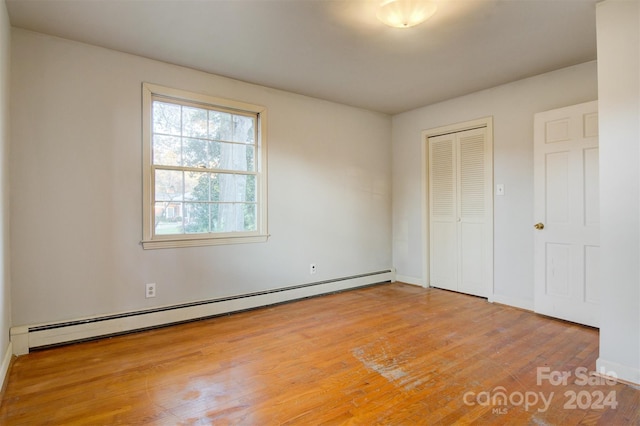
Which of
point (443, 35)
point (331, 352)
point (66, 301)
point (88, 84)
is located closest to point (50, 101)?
point (88, 84)

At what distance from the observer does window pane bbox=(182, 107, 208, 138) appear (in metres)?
3.31

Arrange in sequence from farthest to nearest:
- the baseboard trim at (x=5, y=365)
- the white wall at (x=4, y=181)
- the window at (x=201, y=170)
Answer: the window at (x=201, y=170) → the white wall at (x=4, y=181) → the baseboard trim at (x=5, y=365)

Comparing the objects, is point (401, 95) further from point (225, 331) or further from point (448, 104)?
point (225, 331)

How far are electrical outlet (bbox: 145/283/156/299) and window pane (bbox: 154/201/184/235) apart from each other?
19.0 inches

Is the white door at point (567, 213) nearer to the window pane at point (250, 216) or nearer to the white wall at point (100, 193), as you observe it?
the white wall at point (100, 193)

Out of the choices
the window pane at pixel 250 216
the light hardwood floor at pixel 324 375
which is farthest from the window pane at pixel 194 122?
the light hardwood floor at pixel 324 375

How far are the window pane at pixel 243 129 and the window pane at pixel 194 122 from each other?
0.33 meters

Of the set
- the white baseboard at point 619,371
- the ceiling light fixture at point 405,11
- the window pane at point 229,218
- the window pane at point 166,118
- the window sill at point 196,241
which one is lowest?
the white baseboard at point 619,371

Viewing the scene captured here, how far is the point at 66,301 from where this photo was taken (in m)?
2.71

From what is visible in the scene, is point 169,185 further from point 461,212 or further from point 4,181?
point 461,212

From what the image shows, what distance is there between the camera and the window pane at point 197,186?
3.29 meters

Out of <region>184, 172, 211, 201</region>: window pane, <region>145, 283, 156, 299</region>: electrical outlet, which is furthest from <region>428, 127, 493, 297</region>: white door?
<region>145, 283, 156, 299</region>: electrical outlet

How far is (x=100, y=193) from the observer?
112 inches

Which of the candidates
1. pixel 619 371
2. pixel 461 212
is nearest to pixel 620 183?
pixel 619 371
